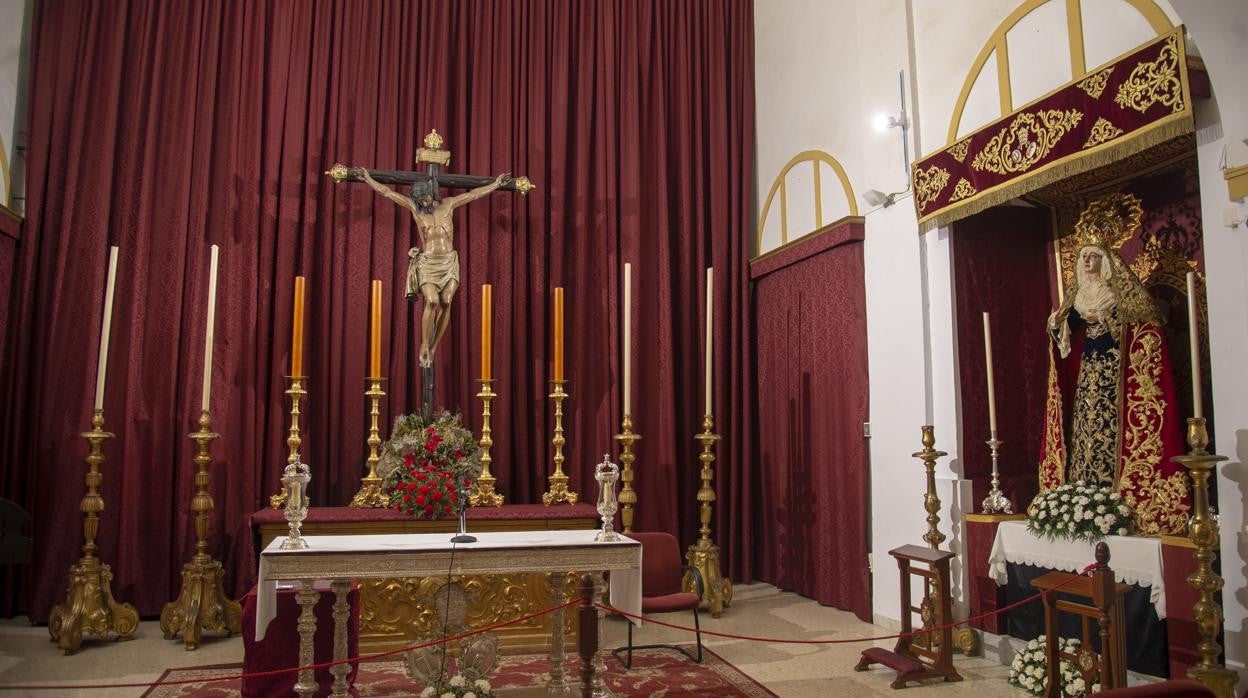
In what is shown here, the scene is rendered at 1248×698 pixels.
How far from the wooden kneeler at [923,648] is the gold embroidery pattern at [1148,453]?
0.95m

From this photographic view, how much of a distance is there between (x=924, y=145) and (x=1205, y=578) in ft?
9.99

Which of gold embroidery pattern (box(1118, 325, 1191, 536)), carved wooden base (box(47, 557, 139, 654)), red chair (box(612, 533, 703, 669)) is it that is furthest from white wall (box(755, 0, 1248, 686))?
carved wooden base (box(47, 557, 139, 654))

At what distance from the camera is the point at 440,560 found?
3.95m

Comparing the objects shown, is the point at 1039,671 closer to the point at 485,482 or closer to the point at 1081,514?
the point at 1081,514

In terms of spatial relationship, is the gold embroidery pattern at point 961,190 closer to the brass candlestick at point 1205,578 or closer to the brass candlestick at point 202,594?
the brass candlestick at point 1205,578

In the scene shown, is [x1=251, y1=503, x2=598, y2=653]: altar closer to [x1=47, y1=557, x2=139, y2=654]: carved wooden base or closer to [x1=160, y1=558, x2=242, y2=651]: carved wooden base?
[x1=160, y1=558, x2=242, y2=651]: carved wooden base

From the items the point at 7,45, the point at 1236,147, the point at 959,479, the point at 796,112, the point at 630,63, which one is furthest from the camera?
the point at 630,63

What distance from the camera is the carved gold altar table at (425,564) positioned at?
12.3 feet

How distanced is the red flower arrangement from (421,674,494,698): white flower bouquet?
1.67 meters

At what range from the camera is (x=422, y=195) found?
20.8ft

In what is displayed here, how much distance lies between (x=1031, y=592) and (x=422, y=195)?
451cm

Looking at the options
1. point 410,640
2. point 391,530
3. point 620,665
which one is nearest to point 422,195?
point 391,530

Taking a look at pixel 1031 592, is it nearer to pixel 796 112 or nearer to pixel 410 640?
pixel 410 640

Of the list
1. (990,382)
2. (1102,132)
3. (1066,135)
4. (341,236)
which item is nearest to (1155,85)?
(1102,132)
